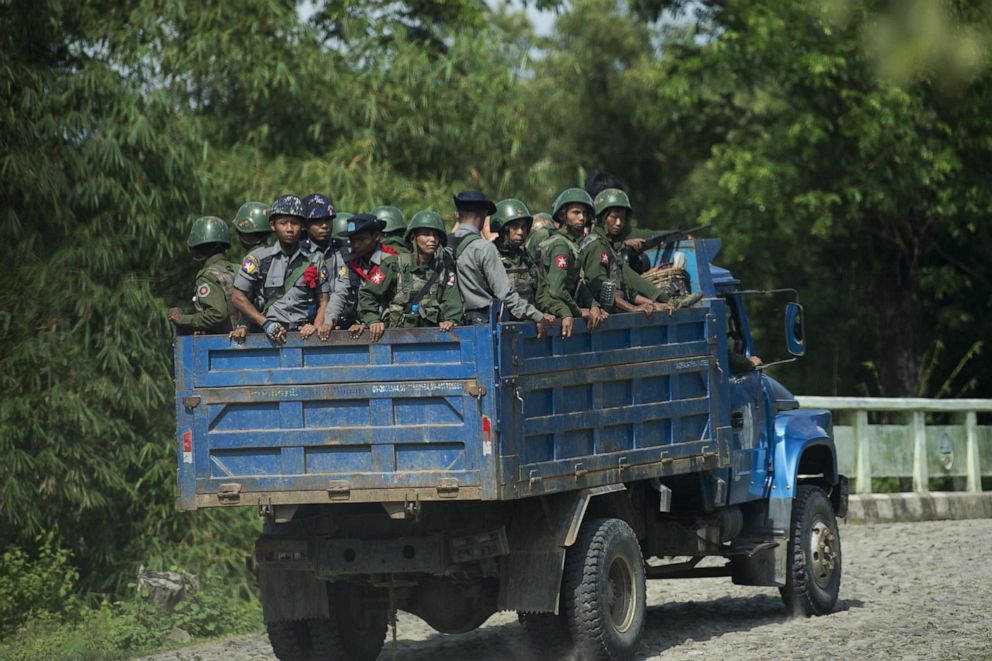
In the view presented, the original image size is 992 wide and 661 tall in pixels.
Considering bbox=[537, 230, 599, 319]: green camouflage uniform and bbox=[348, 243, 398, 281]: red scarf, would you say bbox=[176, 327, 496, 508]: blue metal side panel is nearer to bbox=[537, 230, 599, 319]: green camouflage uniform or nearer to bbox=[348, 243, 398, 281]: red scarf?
bbox=[348, 243, 398, 281]: red scarf

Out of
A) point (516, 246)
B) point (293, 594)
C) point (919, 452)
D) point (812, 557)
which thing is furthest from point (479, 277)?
point (919, 452)

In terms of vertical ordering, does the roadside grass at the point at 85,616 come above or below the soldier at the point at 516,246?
below

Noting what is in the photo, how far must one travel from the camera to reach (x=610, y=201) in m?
10.8

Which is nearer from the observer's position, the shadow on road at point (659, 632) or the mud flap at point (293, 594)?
the mud flap at point (293, 594)

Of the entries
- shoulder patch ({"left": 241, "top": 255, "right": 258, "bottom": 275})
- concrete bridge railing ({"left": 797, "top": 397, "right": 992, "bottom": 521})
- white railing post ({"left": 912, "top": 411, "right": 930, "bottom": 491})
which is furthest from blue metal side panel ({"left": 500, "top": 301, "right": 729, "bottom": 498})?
white railing post ({"left": 912, "top": 411, "right": 930, "bottom": 491})

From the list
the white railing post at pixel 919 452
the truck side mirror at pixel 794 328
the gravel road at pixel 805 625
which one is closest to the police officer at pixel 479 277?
the gravel road at pixel 805 625

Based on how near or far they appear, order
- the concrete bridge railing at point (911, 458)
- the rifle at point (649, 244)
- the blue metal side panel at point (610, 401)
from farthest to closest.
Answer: the concrete bridge railing at point (911, 458), the rifle at point (649, 244), the blue metal side panel at point (610, 401)

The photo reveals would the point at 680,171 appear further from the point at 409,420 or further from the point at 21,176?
the point at 409,420

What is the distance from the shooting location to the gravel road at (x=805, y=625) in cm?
1010

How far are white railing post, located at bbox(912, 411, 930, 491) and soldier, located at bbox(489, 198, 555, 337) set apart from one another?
937 cm

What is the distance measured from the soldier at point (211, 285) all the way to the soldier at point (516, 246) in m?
1.68

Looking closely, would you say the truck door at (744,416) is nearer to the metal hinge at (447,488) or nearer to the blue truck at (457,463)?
the blue truck at (457,463)

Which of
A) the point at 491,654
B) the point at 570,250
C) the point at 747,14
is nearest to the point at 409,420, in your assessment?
the point at 570,250

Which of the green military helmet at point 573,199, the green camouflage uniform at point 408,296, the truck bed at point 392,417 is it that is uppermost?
the green military helmet at point 573,199
